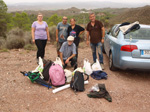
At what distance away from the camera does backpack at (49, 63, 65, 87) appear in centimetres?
417

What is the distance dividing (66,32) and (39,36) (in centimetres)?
94

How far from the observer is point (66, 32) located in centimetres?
579

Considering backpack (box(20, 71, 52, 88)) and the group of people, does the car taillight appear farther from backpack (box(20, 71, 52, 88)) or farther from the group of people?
backpack (box(20, 71, 52, 88))

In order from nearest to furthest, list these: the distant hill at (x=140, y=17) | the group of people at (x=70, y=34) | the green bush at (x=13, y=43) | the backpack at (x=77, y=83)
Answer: the backpack at (x=77, y=83) → the group of people at (x=70, y=34) → the green bush at (x=13, y=43) → the distant hill at (x=140, y=17)

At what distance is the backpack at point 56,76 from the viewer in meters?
4.17

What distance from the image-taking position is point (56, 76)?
4.17 metres

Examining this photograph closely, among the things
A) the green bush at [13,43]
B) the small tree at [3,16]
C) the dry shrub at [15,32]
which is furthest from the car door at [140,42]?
the small tree at [3,16]

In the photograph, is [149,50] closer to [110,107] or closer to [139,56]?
[139,56]

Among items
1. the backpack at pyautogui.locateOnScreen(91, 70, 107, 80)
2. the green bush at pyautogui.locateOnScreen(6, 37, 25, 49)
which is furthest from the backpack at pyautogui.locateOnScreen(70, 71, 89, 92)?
the green bush at pyautogui.locateOnScreen(6, 37, 25, 49)

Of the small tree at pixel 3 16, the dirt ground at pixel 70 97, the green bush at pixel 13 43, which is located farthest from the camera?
the small tree at pixel 3 16

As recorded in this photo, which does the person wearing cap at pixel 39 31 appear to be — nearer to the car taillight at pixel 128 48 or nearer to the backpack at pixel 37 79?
the backpack at pixel 37 79

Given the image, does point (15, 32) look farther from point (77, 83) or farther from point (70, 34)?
point (77, 83)

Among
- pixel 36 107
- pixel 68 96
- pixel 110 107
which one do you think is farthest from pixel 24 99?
pixel 110 107

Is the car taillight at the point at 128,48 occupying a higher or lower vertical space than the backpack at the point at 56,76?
higher
